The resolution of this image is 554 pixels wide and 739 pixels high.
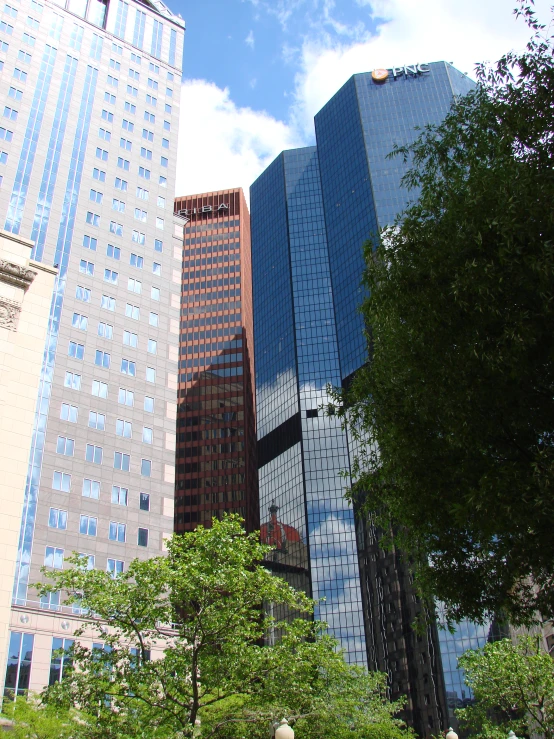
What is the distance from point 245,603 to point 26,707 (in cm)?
929

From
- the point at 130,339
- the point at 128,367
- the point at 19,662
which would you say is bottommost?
the point at 19,662

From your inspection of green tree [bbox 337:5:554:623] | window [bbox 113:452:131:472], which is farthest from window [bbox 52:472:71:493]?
green tree [bbox 337:5:554:623]

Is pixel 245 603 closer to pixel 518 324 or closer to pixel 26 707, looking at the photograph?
pixel 26 707

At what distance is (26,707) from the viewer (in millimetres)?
25625

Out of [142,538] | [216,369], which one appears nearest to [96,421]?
[142,538]

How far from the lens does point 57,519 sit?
56.5m

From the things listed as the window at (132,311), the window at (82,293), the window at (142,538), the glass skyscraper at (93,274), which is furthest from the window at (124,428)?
the window at (82,293)

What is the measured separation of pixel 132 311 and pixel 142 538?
23.8 m

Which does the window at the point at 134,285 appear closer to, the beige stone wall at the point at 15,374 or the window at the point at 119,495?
the window at the point at 119,495

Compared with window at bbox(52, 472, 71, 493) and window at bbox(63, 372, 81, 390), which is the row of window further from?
window at bbox(63, 372, 81, 390)

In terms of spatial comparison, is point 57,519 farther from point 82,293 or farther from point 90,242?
point 90,242

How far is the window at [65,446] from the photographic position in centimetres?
5959

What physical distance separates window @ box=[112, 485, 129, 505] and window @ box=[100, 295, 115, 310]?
61.8 feet

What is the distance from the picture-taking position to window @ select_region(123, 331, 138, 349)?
227 feet
